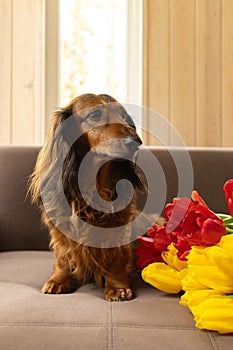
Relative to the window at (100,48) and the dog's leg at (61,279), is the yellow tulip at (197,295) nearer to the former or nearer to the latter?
the dog's leg at (61,279)

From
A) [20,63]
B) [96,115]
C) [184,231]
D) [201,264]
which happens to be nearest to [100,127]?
[96,115]

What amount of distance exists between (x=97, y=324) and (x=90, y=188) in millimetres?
501

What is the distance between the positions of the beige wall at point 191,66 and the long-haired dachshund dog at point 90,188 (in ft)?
3.81

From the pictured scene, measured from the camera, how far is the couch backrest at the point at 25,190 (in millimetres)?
1919

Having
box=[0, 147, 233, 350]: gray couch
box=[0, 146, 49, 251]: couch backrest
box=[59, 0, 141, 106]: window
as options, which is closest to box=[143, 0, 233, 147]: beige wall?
box=[59, 0, 141, 106]: window

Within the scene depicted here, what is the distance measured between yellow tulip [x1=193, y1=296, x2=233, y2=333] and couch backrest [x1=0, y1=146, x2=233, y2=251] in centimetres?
101

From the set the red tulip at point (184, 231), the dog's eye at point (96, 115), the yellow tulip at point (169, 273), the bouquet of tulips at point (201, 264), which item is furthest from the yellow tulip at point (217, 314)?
the dog's eye at point (96, 115)

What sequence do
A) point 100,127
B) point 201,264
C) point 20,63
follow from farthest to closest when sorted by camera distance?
1. point 20,63
2. point 100,127
3. point 201,264

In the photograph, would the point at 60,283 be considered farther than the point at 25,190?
No

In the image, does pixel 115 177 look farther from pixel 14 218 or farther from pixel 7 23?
pixel 7 23

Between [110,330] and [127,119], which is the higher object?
[127,119]

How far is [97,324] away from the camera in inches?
38.9

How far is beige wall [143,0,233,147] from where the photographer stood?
258cm

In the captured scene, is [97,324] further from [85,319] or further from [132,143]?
[132,143]
